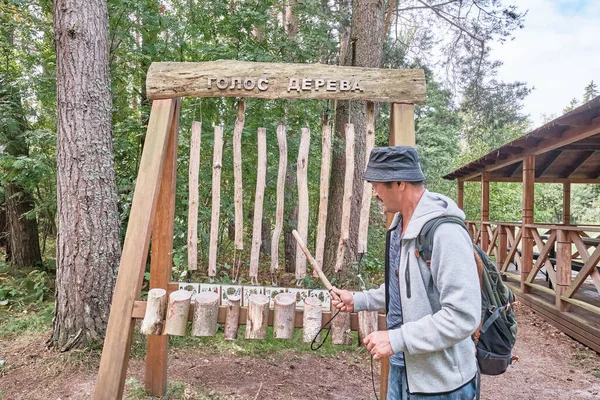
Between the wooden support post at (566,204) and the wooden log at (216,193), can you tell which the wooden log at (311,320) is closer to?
the wooden log at (216,193)

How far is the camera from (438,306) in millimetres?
1679

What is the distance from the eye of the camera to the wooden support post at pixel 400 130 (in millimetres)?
2979

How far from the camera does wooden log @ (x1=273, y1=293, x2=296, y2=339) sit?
268 cm

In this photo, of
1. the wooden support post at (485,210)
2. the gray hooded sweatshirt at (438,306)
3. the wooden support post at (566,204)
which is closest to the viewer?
the gray hooded sweatshirt at (438,306)

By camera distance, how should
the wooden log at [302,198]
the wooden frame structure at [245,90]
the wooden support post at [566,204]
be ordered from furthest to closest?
1. the wooden support post at [566,204]
2. the wooden log at [302,198]
3. the wooden frame structure at [245,90]

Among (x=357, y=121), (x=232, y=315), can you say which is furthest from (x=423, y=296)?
(x=357, y=121)

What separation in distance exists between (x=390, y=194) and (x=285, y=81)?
1.62 m

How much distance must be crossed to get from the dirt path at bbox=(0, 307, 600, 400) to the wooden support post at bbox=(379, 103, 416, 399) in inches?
36.1

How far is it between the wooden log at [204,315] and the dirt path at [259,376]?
3.79 ft

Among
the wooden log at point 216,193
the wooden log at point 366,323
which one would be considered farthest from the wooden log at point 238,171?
the wooden log at point 366,323

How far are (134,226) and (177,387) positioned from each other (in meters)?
1.62

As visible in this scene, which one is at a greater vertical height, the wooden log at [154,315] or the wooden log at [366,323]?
the wooden log at [154,315]

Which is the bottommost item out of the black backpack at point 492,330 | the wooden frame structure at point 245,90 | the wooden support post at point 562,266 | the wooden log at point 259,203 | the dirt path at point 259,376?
the dirt path at point 259,376

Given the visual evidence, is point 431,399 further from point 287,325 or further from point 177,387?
point 177,387
